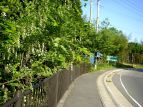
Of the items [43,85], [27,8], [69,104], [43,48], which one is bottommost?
[69,104]

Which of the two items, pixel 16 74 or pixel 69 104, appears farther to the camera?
pixel 69 104

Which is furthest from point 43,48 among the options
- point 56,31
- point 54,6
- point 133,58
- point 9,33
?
point 133,58

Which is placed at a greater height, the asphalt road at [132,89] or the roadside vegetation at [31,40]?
the roadside vegetation at [31,40]

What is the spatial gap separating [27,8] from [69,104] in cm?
870

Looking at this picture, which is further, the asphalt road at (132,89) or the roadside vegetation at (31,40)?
the asphalt road at (132,89)

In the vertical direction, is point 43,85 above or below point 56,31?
below

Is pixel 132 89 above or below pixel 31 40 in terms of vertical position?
below

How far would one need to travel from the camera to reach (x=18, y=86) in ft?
26.2

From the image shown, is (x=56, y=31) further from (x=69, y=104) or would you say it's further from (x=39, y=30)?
(x=69, y=104)

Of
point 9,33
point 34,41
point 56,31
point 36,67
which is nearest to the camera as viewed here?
point 9,33

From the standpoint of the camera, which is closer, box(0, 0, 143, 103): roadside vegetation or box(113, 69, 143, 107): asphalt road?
box(0, 0, 143, 103): roadside vegetation

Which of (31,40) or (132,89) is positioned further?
(132,89)

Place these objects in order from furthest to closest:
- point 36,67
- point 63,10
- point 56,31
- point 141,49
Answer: point 141,49, point 63,10, point 56,31, point 36,67

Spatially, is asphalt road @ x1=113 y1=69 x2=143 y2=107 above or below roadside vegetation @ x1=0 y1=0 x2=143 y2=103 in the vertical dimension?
below
